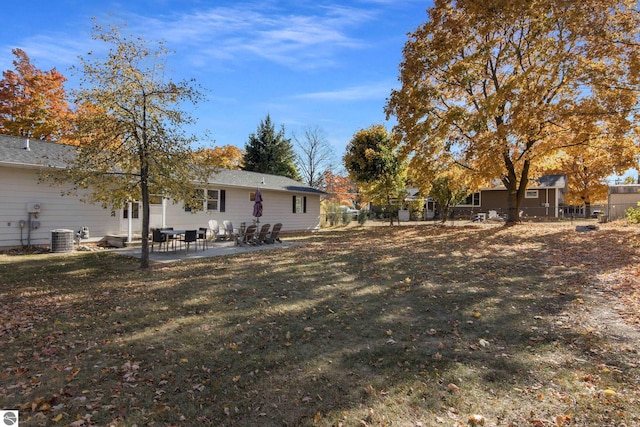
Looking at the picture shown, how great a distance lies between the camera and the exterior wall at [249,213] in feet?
54.7

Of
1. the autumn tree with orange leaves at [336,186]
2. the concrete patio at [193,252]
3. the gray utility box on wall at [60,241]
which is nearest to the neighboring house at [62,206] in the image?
the gray utility box on wall at [60,241]

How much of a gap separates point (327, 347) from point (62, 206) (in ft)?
44.0

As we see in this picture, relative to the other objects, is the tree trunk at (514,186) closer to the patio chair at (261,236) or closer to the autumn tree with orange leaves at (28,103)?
the patio chair at (261,236)

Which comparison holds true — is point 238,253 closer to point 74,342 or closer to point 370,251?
point 370,251

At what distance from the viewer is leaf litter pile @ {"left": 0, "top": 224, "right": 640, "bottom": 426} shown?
10.3ft

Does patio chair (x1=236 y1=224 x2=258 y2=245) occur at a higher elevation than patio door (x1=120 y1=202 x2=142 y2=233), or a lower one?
lower

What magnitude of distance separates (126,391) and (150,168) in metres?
6.58

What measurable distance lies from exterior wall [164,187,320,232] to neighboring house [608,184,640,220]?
18577 millimetres

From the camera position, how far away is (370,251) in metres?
12.3

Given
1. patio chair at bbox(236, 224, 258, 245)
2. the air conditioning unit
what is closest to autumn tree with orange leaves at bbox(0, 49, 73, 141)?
the air conditioning unit

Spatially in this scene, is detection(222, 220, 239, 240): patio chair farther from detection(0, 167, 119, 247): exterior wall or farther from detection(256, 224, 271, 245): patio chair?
detection(0, 167, 119, 247): exterior wall

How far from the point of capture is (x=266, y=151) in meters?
34.0

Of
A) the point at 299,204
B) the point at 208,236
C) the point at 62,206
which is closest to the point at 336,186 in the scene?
the point at 299,204

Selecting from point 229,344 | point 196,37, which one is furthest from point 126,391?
point 196,37
